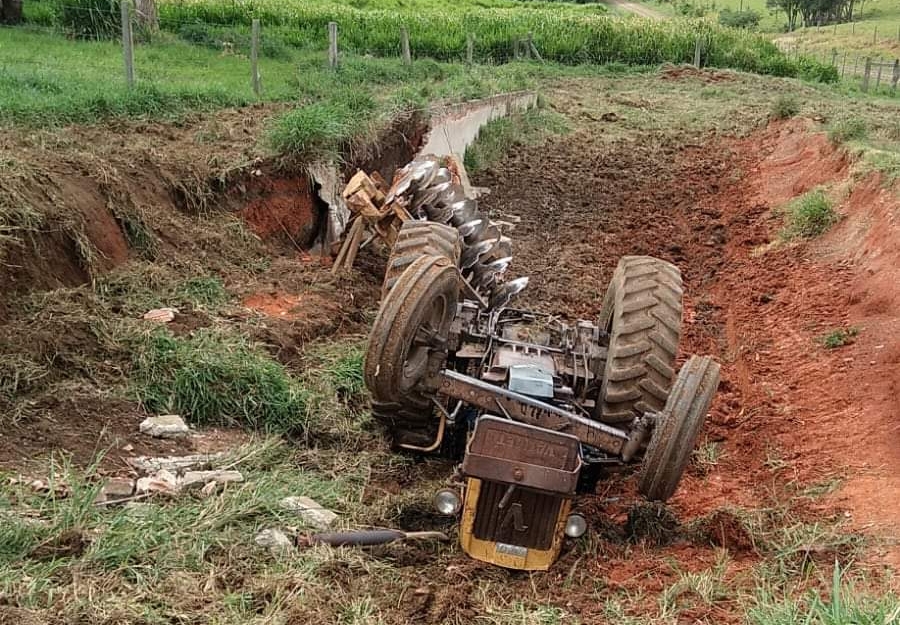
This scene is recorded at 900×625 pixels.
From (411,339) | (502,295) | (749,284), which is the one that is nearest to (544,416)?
(411,339)

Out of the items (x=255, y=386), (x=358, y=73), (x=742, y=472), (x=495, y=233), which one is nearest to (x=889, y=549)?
(x=742, y=472)

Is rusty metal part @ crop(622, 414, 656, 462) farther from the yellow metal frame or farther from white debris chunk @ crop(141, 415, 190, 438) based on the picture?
white debris chunk @ crop(141, 415, 190, 438)

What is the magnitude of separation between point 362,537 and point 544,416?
3.74 feet

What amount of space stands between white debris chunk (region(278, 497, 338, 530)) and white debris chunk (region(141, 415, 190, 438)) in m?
1.11

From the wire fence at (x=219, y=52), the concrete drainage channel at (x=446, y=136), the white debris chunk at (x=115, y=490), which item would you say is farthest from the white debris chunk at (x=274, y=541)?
the wire fence at (x=219, y=52)

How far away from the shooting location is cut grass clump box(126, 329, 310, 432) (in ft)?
20.5

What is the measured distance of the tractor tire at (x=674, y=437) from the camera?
4734 mm

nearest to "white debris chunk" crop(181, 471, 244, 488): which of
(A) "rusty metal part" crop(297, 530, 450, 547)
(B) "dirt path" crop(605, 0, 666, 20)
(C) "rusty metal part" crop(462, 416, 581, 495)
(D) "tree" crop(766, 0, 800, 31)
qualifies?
(A) "rusty metal part" crop(297, 530, 450, 547)

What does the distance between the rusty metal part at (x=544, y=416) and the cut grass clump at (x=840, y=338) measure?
433cm

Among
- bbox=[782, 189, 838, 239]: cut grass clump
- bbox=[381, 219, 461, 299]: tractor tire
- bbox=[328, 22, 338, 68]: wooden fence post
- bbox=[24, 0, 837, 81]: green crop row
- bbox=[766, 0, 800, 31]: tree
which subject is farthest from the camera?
bbox=[766, 0, 800, 31]: tree

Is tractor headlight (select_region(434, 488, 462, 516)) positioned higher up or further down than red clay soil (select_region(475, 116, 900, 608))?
higher up

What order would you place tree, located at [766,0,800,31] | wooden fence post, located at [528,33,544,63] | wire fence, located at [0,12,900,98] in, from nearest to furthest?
wire fence, located at [0,12,900,98], wooden fence post, located at [528,33,544,63], tree, located at [766,0,800,31]

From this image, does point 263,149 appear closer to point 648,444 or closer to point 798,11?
point 648,444

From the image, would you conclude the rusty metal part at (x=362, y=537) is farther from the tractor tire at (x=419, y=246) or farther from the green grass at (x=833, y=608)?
the tractor tire at (x=419, y=246)
